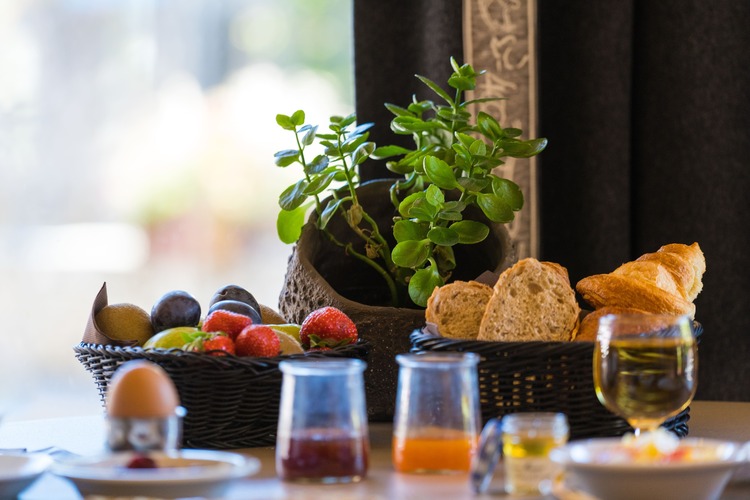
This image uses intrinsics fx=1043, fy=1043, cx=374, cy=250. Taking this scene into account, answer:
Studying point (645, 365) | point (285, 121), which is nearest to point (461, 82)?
point (285, 121)

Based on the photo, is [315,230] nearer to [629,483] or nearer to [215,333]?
[215,333]

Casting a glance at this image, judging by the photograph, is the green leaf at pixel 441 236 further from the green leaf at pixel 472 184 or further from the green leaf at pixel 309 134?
the green leaf at pixel 309 134

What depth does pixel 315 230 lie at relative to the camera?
4.99 ft

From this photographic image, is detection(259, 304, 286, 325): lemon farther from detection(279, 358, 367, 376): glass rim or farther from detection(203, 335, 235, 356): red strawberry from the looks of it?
detection(279, 358, 367, 376): glass rim

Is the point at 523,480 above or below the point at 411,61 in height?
below

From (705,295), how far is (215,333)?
38.4 inches

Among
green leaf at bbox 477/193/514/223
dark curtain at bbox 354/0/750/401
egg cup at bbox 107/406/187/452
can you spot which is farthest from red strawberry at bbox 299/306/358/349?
dark curtain at bbox 354/0/750/401

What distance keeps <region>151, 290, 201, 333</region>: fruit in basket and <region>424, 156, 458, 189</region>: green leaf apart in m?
0.34

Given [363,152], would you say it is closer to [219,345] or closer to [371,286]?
[371,286]

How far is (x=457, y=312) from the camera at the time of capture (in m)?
1.21

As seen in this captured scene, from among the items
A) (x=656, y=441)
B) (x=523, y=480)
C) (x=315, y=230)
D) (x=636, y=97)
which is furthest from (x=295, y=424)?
(x=636, y=97)

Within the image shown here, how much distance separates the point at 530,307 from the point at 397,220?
31cm

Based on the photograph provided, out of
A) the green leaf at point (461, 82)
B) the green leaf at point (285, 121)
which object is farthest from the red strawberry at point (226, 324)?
the green leaf at point (461, 82)

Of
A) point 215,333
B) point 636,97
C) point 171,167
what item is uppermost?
point 636,97
